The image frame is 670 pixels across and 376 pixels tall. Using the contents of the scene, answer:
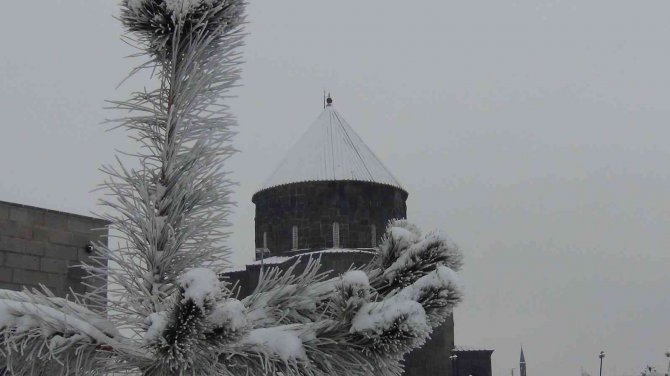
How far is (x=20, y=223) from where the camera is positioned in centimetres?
1251

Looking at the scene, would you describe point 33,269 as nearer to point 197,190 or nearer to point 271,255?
point 197,190

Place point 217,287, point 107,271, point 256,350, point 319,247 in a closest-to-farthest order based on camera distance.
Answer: point 217,287
point 256,350
point 107,271
point 319,247

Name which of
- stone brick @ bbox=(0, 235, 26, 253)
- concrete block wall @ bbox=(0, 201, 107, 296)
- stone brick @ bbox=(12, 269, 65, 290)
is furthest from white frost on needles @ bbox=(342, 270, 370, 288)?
stone brick @ bbox=(0, 235, 26, 253)

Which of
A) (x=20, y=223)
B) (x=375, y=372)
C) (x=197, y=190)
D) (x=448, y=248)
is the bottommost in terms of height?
(x=375, y=372)

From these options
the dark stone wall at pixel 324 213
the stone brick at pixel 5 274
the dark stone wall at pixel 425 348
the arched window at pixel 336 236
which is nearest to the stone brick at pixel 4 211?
the stone brick at pixel 5 274

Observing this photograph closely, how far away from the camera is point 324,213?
1212 inches

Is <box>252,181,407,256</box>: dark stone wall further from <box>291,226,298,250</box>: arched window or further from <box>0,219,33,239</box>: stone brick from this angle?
<box>0,219,33,239</box>: stone brick

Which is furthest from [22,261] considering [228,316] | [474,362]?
[474,362]

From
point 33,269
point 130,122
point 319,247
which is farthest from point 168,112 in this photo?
point 319,247

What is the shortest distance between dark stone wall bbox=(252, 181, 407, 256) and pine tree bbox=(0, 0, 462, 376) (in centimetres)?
2799

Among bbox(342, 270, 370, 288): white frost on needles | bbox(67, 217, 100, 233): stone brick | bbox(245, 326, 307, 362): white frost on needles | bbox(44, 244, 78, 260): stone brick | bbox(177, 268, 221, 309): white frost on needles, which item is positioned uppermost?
bbox(67, 217, 100, 233): stone brick

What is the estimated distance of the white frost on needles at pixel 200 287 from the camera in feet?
4.61

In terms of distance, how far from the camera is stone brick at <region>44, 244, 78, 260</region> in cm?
1266

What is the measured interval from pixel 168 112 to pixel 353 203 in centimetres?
2901
